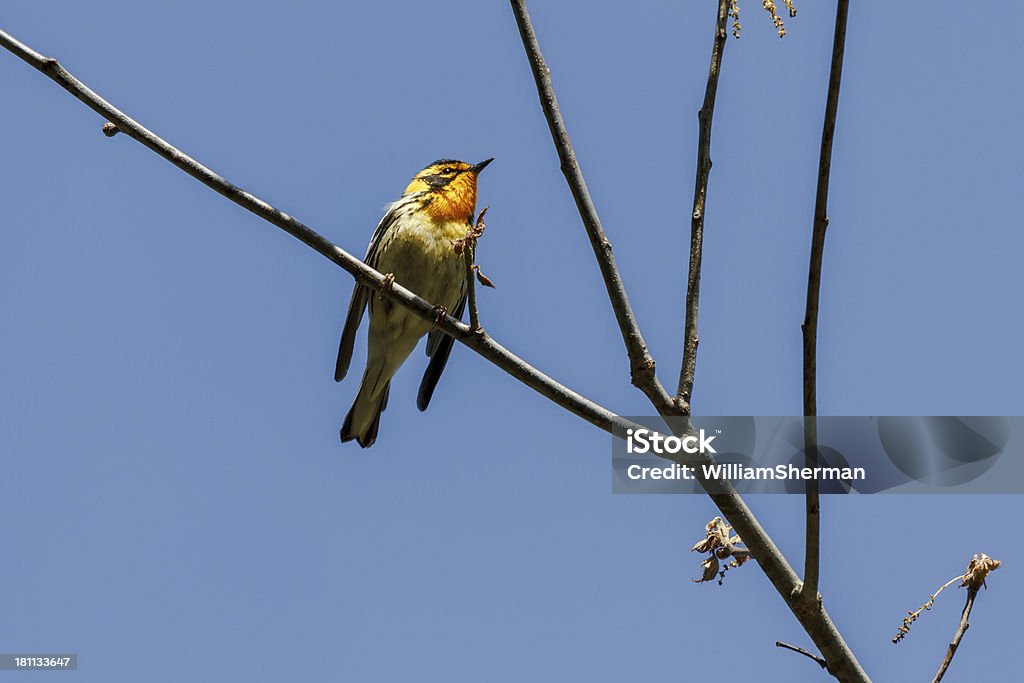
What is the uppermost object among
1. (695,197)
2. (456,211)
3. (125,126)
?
(456,211)

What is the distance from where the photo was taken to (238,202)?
377cm

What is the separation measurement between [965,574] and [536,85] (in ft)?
6.81

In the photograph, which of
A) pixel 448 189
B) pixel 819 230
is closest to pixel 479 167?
pixel 448 189

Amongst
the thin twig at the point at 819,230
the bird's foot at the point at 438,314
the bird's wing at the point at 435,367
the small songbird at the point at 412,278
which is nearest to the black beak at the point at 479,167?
the small songbird at the point at 412,278

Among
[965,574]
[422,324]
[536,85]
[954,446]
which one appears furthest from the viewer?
[422,324]

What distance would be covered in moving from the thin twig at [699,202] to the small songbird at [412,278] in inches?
138

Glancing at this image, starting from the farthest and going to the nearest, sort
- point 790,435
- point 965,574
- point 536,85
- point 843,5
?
point 790,435
point 536,85
point 965,574
point 843,5

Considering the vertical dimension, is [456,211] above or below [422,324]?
above

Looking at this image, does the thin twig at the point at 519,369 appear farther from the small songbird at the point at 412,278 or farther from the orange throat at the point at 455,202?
the orange throat at the point at 455,202

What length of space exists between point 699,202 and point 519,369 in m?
0.82

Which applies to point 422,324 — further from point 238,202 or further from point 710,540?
point 710,540

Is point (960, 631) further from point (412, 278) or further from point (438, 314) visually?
point (412, 278)

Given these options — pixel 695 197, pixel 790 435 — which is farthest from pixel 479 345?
pixel 790 435

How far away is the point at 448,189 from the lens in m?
7.47
